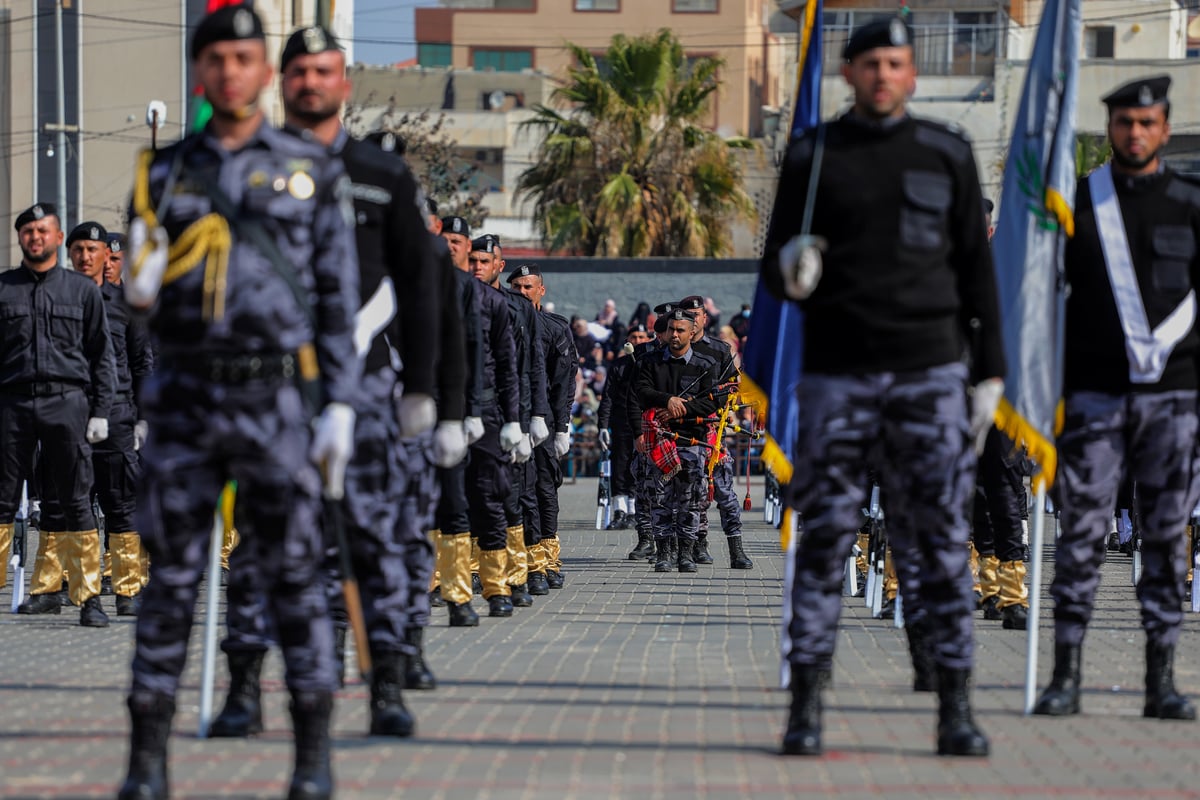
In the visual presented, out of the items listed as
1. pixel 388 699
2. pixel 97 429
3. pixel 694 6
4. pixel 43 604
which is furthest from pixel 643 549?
pixel 694 6

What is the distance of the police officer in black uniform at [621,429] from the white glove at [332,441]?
41.8ft

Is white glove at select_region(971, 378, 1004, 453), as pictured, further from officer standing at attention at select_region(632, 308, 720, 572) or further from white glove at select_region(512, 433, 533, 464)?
officer standing at attention at select_region(632, 308, 720, 572)

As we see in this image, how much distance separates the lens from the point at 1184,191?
28.9 feet

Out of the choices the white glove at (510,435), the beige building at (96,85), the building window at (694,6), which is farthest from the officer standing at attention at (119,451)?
the building window at (694,6)

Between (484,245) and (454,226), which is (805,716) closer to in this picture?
(454,226)

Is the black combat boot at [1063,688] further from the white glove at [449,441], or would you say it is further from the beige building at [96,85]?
the beige building at [96,85]

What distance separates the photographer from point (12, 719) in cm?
838

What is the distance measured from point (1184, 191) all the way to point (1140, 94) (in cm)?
41

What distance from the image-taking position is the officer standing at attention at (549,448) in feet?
51.7

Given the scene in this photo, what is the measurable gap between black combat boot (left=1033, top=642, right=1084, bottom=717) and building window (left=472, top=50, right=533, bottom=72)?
86.8 metres

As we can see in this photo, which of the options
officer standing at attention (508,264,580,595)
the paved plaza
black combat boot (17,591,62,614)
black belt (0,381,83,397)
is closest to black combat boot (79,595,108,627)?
the paved plaza

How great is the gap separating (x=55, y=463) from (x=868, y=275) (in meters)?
7.04

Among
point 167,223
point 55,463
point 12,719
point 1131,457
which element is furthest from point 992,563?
point 167,223

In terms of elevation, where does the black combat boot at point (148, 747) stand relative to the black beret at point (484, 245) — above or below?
below
